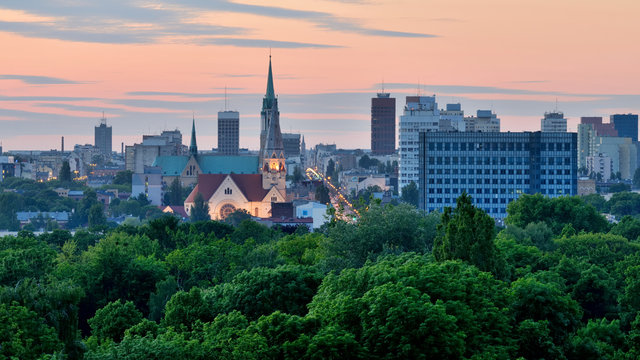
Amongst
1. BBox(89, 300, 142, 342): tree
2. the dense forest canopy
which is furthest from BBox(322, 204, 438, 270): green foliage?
BBox(89, 300, 142, 342): tree

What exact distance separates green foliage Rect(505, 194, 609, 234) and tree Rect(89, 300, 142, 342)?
5874 centimetres

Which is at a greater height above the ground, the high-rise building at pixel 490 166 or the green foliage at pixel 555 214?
the high-rise building at pixel 490 166

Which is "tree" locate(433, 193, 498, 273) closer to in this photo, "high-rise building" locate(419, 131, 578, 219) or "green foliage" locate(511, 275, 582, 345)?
"green foliage" locate(511, 275, 582, 345)

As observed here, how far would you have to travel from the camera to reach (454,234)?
55.5 m

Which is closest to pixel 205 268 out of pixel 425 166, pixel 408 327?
pixel 408 327

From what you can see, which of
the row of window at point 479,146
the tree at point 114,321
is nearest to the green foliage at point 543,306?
the tree at point 114,321

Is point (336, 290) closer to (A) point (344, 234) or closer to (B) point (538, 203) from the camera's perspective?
(A) point (344, 234)

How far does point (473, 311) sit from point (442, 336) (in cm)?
474

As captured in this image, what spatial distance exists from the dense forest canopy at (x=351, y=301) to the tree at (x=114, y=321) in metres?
0.07

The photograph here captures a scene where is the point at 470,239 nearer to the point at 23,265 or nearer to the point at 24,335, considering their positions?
the point at 24,335

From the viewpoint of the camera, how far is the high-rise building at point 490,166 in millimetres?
184125

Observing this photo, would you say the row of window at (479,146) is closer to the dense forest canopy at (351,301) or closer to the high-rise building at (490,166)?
the high-rise building at (490,166)

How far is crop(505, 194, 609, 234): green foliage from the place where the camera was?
111625 mm

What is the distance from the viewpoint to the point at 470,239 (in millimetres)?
55469
